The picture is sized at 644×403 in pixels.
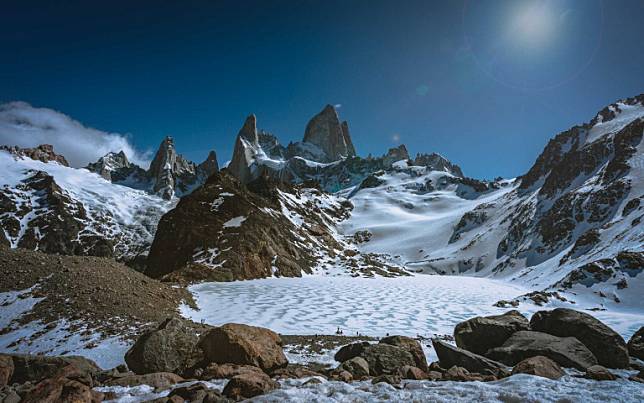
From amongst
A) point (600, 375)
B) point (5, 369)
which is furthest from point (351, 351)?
point (5, 369)

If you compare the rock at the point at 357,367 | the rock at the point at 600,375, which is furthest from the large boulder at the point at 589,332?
the rock at the point at 357,367

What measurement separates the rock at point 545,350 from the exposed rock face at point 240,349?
7179 mm

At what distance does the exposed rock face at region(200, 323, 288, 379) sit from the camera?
8.84 meters

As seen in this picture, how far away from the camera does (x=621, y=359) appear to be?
9.81 m

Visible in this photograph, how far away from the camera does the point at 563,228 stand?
7131cm

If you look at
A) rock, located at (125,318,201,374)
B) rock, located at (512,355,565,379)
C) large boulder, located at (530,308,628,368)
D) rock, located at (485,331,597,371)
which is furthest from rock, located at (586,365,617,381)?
rock, located at (125,318,201,374)

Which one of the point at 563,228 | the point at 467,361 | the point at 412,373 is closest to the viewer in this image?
the point at 412,373

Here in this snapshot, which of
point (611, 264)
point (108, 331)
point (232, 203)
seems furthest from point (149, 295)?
point (611, 264)

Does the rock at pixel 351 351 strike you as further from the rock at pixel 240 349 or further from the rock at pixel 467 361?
the rock at pixel 467 361

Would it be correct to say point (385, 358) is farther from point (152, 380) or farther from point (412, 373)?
point (152, 380)

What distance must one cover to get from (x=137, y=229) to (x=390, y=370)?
222503mm

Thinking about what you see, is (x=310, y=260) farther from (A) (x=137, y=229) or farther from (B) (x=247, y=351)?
(A) (x=137, y=229)

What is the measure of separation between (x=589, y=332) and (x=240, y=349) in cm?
1160

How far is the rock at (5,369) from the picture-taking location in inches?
281
